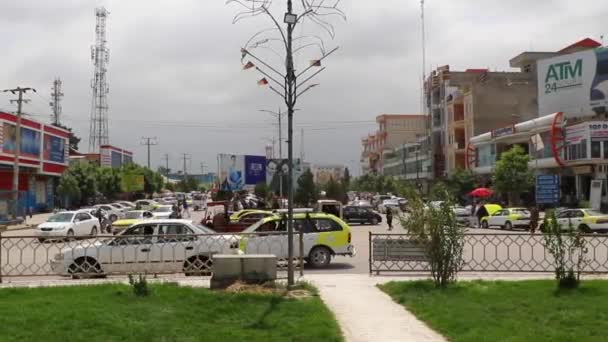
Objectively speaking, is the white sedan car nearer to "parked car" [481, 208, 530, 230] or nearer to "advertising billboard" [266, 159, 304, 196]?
"parked car" [481, 208, 530, 230]

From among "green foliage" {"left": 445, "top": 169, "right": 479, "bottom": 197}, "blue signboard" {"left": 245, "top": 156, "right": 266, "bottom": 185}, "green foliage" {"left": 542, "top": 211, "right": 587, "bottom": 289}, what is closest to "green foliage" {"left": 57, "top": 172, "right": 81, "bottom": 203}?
"blue signboard" {"left": 245, "top": 156, "right": 266, "bottom": 185}

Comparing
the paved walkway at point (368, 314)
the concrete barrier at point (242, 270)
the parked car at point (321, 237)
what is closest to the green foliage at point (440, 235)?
the paved walkway at point (368, 314)

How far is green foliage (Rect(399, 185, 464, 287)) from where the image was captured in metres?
12.2

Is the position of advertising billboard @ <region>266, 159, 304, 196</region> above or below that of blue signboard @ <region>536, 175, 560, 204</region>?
above

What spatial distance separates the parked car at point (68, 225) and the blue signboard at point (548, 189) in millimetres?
28724

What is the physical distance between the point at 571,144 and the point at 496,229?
51.3 feet

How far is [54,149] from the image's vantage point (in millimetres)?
62188

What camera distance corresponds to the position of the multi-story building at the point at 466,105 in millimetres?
72375

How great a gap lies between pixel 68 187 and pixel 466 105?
1718 inches

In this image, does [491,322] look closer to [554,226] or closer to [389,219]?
[554,226]

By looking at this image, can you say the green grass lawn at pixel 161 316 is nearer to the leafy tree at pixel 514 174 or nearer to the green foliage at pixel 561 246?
the green foliage at pixel 561 246

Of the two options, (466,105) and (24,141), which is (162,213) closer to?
(24,141)

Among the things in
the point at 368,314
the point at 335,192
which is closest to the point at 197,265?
the point at 368,314

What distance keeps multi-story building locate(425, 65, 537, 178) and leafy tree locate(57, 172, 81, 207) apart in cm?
4078
